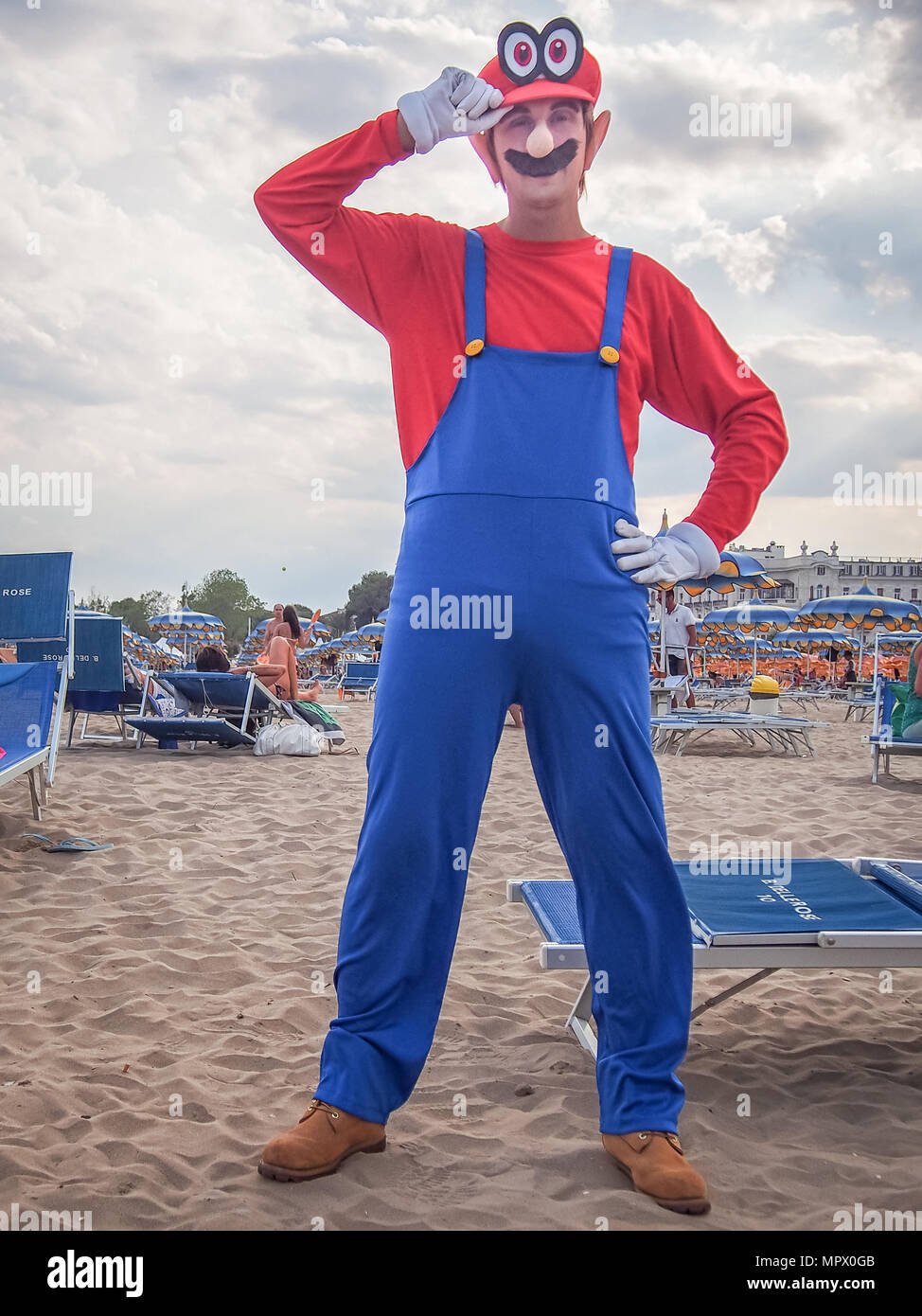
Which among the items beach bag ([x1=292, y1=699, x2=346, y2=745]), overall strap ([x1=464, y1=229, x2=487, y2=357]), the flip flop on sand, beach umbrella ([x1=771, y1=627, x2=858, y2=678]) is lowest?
the flip flop on sand

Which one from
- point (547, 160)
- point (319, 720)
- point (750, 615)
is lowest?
point (319, 720)

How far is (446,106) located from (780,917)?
1.97 metres

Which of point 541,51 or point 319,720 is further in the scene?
point 319,720

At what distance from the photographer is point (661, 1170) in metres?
1.92

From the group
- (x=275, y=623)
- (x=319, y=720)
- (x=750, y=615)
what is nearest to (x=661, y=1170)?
(x=319, y=720)

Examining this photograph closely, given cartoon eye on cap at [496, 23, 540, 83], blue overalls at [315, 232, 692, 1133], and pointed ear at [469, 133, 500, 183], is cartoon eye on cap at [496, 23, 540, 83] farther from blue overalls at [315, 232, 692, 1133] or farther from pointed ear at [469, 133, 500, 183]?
blue overalls at [315, 232, 692, 1133]

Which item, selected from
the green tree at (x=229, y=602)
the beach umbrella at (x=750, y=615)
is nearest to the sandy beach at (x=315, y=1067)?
the beach umbrella at (x=750, y=615)

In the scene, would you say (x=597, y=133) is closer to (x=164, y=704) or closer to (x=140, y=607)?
(x=164, y=704)

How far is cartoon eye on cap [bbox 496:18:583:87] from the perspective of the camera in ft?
6.67

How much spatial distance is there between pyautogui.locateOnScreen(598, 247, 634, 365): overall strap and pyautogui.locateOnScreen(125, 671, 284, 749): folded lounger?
286 inches

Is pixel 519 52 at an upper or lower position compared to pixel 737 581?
upper

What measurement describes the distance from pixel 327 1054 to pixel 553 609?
3.13 ft

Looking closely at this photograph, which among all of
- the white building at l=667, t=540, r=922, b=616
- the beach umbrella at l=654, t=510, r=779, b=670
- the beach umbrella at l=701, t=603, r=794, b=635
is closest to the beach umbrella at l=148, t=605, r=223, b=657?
the beach umbrella at l=701, t=603, r=794, b=635
